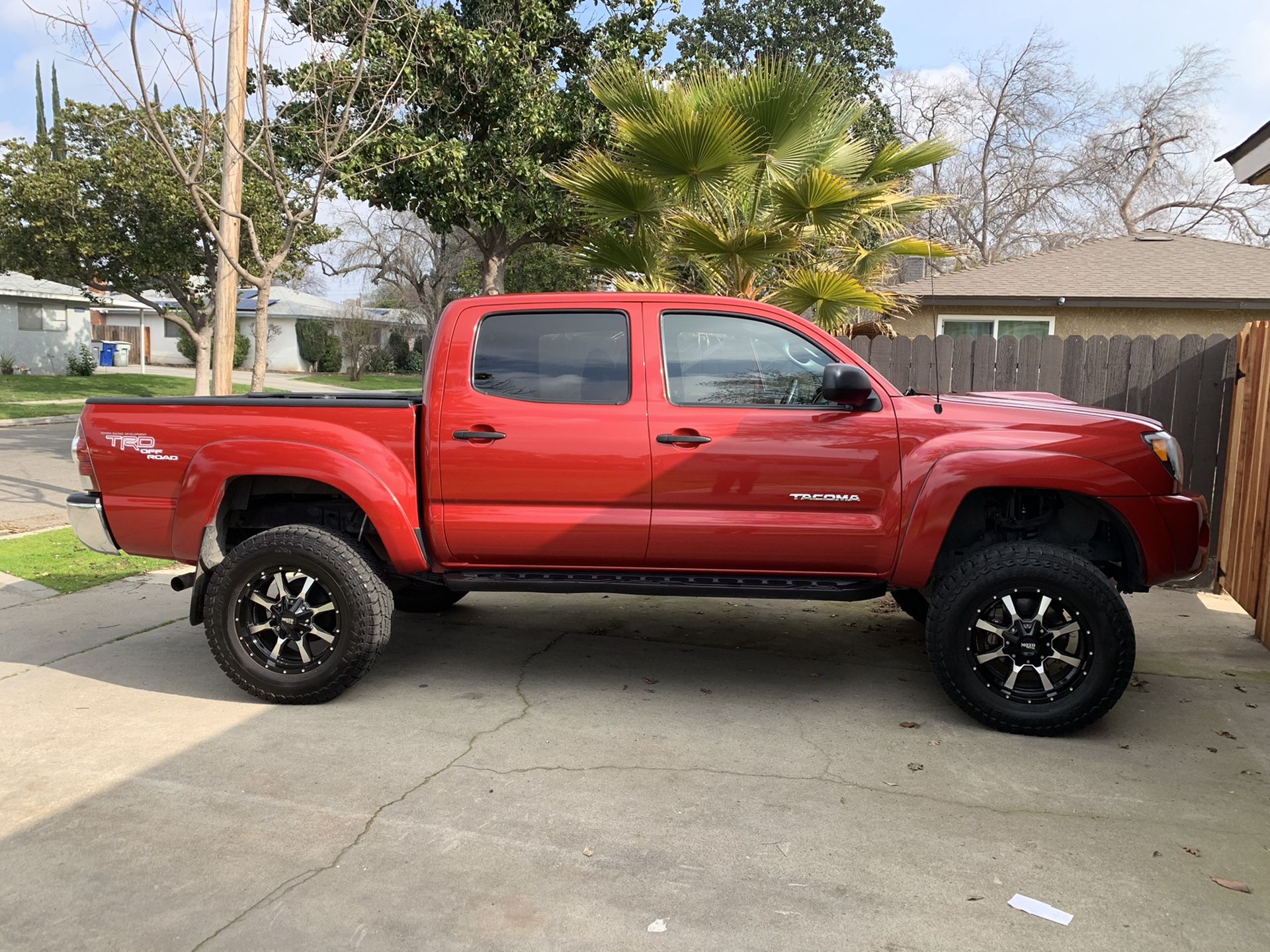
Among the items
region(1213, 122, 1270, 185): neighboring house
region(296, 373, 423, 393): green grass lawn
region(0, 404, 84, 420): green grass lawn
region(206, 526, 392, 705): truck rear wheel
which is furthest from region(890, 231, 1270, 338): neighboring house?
region(296, 373, 423, 393): green grass lawn

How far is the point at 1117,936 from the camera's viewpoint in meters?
3.07

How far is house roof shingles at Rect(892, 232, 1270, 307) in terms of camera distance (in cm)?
1452

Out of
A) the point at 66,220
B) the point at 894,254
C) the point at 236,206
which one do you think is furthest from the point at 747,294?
the point at 66,220

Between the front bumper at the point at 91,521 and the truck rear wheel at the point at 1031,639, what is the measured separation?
4.17 metres

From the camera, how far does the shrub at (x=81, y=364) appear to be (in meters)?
34.5

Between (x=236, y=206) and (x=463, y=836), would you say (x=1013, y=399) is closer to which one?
(x=463, y=836)

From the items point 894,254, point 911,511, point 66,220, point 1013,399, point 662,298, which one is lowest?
point 911,511

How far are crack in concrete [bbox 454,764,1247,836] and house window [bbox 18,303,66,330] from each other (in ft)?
121

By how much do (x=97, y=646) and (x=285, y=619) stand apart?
6.14 ft

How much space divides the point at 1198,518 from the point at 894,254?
5998 millimetres

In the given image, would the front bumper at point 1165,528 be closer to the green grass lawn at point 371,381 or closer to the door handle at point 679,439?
the door handle at point 679,439

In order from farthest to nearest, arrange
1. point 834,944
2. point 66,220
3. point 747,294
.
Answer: point 66,220 < point 747,294 < point 834,944

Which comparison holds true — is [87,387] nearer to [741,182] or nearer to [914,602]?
[741,182]

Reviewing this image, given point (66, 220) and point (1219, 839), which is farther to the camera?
point (66, 220)
